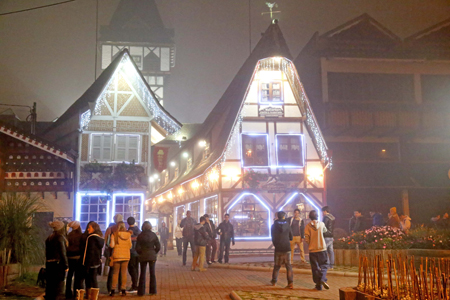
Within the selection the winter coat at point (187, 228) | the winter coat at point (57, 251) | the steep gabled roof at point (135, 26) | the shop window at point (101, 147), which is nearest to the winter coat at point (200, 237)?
the winter coat at point (187, 228)

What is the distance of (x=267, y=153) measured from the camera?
23297 millimetres

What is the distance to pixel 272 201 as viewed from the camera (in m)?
22.8

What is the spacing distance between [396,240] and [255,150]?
10.6 meters

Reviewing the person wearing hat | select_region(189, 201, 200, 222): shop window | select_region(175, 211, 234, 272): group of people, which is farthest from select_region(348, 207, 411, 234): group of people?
select_region(189, 201, 200, 222): shop window

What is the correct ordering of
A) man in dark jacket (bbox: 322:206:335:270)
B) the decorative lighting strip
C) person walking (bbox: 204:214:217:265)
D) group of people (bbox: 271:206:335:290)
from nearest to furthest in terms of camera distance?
1. group of people (bbox: 271:206:335:290)
2. man in dark jacket (bbox: 322:206:335:270)
3. person walking (bbox: 204:214:217:265)
4. the decorative lighting strip

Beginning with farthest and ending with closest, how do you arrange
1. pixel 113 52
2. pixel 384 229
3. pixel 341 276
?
1. pixel 113 52
2. pixel 384 229
3. pixel 341 276

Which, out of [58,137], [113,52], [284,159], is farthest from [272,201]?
[113,52]

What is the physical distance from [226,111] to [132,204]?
25.3ft

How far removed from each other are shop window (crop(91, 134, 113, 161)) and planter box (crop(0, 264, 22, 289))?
1053 cm

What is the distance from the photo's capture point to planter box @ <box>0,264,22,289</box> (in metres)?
9.92

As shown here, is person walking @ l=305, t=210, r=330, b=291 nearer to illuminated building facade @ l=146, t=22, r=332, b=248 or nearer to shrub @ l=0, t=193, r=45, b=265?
shrub @ l=0, t=193, r=45, b=265

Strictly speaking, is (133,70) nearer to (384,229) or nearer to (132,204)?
(132,204)

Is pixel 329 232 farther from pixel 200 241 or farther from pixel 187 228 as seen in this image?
pixel 187 228

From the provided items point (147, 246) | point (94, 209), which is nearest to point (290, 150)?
point (94, 209)
